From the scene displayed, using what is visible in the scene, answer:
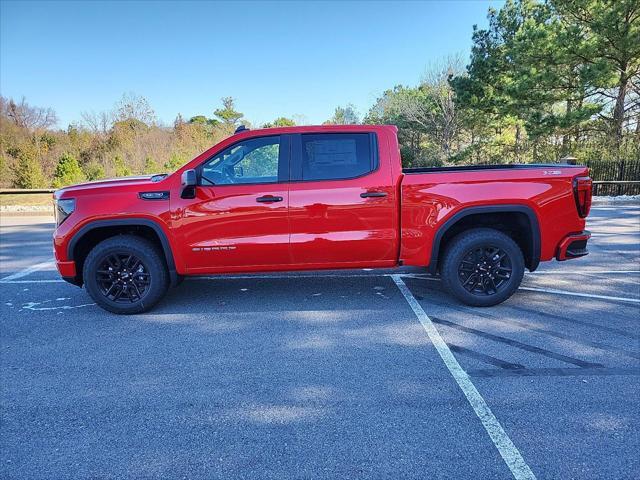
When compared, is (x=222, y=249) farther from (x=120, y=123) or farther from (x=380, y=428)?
(x=120, y=123)

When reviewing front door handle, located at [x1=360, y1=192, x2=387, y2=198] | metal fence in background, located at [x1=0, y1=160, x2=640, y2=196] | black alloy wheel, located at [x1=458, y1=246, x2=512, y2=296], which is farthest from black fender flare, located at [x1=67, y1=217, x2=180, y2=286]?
metal fence in background, located at [x1=0, y1=160, x2=640, y2=196]

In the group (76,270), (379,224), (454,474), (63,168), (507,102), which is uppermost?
(507,102)

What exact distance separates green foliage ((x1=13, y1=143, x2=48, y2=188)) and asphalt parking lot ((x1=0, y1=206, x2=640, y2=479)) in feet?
52.7

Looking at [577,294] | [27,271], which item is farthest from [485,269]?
[27,271]

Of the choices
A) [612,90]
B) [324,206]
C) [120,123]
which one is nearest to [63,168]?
[120,123]

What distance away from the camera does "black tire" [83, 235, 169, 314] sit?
175 inches

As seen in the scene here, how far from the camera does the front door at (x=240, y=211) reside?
171 inches

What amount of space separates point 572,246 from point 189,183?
412cm

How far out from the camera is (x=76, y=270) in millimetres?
4500

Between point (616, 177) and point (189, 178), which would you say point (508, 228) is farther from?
point (616, 177)

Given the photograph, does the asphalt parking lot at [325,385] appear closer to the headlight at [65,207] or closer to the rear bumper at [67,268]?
the rear bumper at [67,268]

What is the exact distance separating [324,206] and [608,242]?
6.86 meters

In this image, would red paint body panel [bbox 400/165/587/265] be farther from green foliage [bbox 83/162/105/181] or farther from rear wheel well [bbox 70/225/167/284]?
green foliage [bbox 83/162/105/181]

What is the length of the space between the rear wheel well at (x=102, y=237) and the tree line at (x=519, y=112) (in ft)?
51.8
